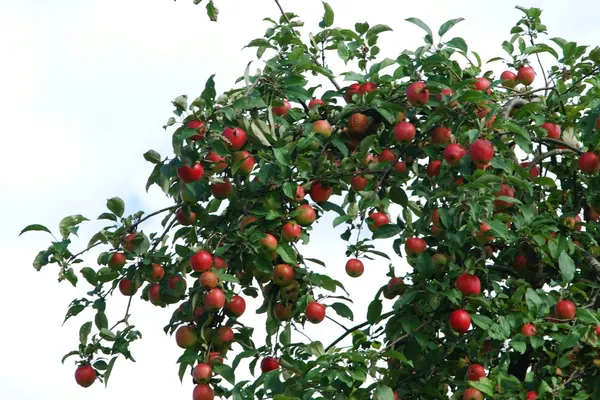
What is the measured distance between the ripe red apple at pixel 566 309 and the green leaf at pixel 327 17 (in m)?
1.92

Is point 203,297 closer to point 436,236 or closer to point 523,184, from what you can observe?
point 436,236

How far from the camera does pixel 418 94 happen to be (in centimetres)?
486

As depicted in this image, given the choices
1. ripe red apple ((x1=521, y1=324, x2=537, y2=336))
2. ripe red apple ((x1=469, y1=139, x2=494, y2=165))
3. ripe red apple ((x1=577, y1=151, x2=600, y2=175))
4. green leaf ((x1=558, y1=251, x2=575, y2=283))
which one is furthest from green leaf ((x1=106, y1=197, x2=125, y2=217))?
ripe red apple ((x1=577, y1=151, x2=600, y2=175))

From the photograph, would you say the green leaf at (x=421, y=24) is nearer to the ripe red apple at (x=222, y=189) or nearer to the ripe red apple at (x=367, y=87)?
the ripe red apple at (x=367, y=87)

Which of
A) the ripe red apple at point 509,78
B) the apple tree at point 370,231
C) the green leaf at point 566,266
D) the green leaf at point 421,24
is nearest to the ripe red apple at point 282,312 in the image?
the apple tree at point 370,231

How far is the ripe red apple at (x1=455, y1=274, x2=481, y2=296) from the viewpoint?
4.68m

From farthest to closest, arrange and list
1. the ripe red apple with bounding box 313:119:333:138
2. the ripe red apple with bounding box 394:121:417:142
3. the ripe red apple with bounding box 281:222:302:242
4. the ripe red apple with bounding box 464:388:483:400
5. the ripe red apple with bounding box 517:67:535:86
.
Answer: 1. the ripe red apple with bounding box 517:67:535:86
2. the ripe red apple with bounding box 313:119:333:138
3. the ripe red apple with bounding box 394:121:417:142
4. the ripe red apple with bounding box 281:222:302:242
5. the ripe red apple with bounding box 464:388:483:400

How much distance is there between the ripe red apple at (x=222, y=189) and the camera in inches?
194

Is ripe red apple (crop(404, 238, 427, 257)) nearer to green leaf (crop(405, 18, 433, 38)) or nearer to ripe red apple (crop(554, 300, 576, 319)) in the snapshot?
ripe red apple (crop(554, 300, 576, 319))

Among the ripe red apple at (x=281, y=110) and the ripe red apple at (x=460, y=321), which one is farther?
the ripe red apple at (x=281, y=110)

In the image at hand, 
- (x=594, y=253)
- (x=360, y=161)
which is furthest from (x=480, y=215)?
(x=594, y=253)

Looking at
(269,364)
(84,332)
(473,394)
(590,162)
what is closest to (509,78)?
(590,162)

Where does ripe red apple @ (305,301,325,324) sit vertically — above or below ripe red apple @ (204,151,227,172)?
below

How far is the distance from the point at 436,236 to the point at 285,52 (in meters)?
1.24
